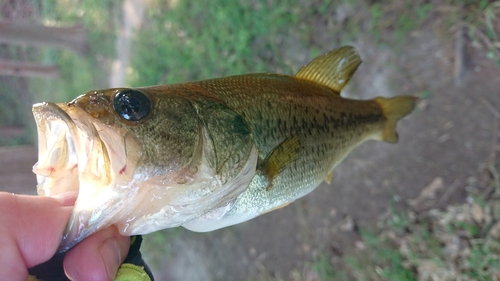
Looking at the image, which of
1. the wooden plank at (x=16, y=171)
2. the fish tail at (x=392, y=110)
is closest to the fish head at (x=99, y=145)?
the fish tail at (x=392, y=110)

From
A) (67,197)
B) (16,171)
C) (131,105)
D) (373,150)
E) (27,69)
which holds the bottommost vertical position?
(16,171)

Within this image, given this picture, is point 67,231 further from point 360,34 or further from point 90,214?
point 360,34

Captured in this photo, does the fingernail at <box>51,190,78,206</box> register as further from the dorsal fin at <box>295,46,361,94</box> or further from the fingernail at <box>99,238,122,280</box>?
the dorsal fin at <box>295,46,361,94</box>

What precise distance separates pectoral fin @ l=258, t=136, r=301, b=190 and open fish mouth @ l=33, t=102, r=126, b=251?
0.47 meters

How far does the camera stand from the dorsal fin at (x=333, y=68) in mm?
1548

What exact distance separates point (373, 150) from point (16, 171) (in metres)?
4.12

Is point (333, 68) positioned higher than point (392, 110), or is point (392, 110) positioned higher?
point (333, 68)

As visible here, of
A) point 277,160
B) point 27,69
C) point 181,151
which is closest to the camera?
point 181,151

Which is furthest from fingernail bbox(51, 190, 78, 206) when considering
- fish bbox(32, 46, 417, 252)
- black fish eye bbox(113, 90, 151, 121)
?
black fish eye bbox(113, 90, 151, 121)

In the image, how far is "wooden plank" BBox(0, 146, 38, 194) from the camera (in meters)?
4.39

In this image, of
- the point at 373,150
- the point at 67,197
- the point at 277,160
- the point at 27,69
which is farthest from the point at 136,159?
the point at 27,69

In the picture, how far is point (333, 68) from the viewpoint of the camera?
159 centimetres

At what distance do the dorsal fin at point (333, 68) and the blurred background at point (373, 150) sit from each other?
138 cm

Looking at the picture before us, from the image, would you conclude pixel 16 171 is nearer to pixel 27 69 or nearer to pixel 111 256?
pixel 27 69
